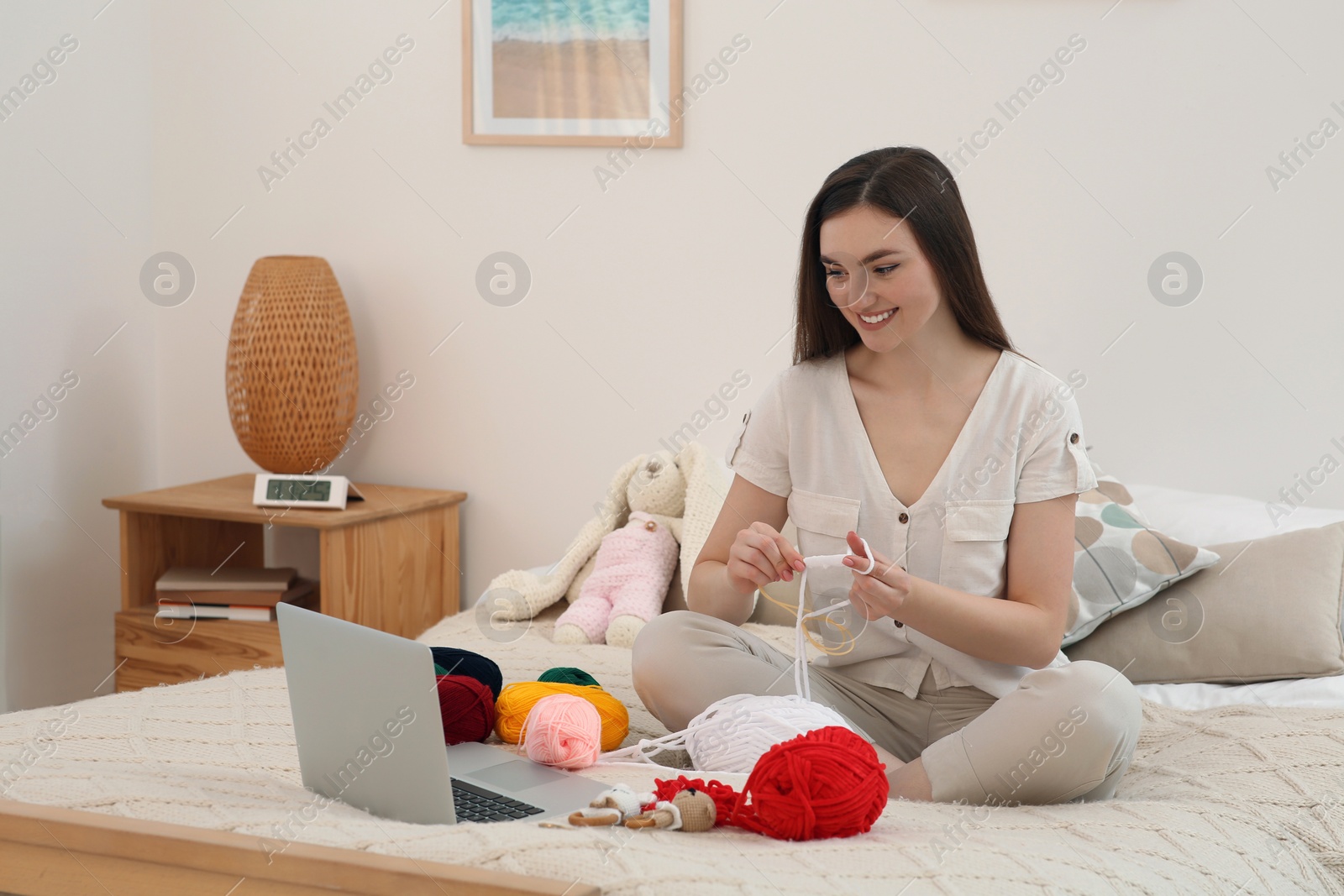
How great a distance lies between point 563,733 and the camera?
1229 millimetres

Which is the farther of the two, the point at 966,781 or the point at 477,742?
the point at 477,742

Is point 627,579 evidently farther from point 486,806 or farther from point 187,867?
point 187,867

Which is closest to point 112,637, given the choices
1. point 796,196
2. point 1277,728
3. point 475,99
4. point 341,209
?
point 341,209

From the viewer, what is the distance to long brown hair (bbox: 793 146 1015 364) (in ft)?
4.31

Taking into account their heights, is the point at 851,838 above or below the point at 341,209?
below

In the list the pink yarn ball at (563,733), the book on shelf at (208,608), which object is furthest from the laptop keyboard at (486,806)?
the book on shelf at (208,608)

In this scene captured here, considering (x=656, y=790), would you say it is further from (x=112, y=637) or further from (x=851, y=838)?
(x=112, y=637)

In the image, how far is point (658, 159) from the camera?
238 cm

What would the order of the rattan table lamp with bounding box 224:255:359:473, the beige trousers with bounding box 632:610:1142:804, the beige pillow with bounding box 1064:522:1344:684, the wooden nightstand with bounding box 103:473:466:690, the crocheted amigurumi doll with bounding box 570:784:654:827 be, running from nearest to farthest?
the crocheted amigurumi doll with bounding box 570:784:654:827
the beige trousers with bounding box 632:610:1142:804
the beige pillow with bounding box 1064:522:1344:684
the wooden nightstand with bounding box 103:473:466:690
the rattan table lamp with bounding box 224:255:359:473

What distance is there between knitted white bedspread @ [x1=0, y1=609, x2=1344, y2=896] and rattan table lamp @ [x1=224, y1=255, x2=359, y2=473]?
0.98 metres

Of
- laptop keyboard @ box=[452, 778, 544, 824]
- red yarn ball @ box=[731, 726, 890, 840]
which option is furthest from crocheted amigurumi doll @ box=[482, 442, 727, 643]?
red yarn ball @ box=[731, 726, 890, 840]

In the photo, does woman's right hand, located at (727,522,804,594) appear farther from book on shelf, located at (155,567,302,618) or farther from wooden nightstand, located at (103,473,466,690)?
book on shelf, located at (155,567,302,618)

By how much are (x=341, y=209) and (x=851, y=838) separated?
6.68ft

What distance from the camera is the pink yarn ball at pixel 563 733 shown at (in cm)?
123
